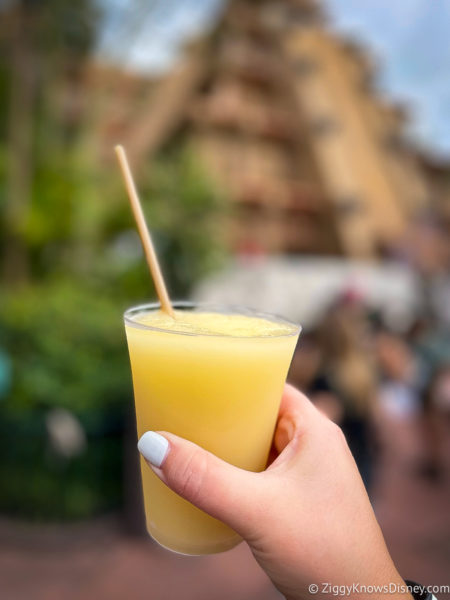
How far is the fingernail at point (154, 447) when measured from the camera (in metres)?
1.18

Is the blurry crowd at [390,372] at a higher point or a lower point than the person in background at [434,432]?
higher

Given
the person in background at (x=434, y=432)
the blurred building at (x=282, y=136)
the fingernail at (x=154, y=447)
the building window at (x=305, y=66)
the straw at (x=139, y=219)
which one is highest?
the building window at (x=305, y=66)

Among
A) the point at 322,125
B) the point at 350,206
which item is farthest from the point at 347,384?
the point at 322,125

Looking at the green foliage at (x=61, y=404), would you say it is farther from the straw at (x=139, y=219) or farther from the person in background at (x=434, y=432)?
the person in background at (x=434, y=432)

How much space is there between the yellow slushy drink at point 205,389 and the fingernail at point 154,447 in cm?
7

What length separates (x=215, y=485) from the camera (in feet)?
3.70

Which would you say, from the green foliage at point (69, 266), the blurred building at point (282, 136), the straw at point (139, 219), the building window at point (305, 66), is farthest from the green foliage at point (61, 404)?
the building window at point (305, 66)

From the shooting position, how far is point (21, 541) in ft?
12.7

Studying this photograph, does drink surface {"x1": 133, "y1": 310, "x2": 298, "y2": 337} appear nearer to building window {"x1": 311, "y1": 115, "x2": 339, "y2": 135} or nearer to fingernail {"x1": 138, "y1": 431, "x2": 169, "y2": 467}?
fingernail {"x1": 138, "y1": 431, "x2": 169, "y2": 467}

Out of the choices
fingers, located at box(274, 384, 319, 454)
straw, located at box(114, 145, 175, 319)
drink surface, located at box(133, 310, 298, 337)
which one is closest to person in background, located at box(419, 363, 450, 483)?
fingers, located at box(274, 384, 319, 454)

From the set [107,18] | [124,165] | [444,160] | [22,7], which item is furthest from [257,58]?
[124,165]

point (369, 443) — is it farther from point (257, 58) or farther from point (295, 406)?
point (257, 58)

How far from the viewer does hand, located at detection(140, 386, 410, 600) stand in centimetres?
113

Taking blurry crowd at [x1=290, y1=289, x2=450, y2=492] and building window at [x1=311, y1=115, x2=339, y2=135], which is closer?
blurry crowd at [x1=290, y1=289, x2=450, y2=492]
